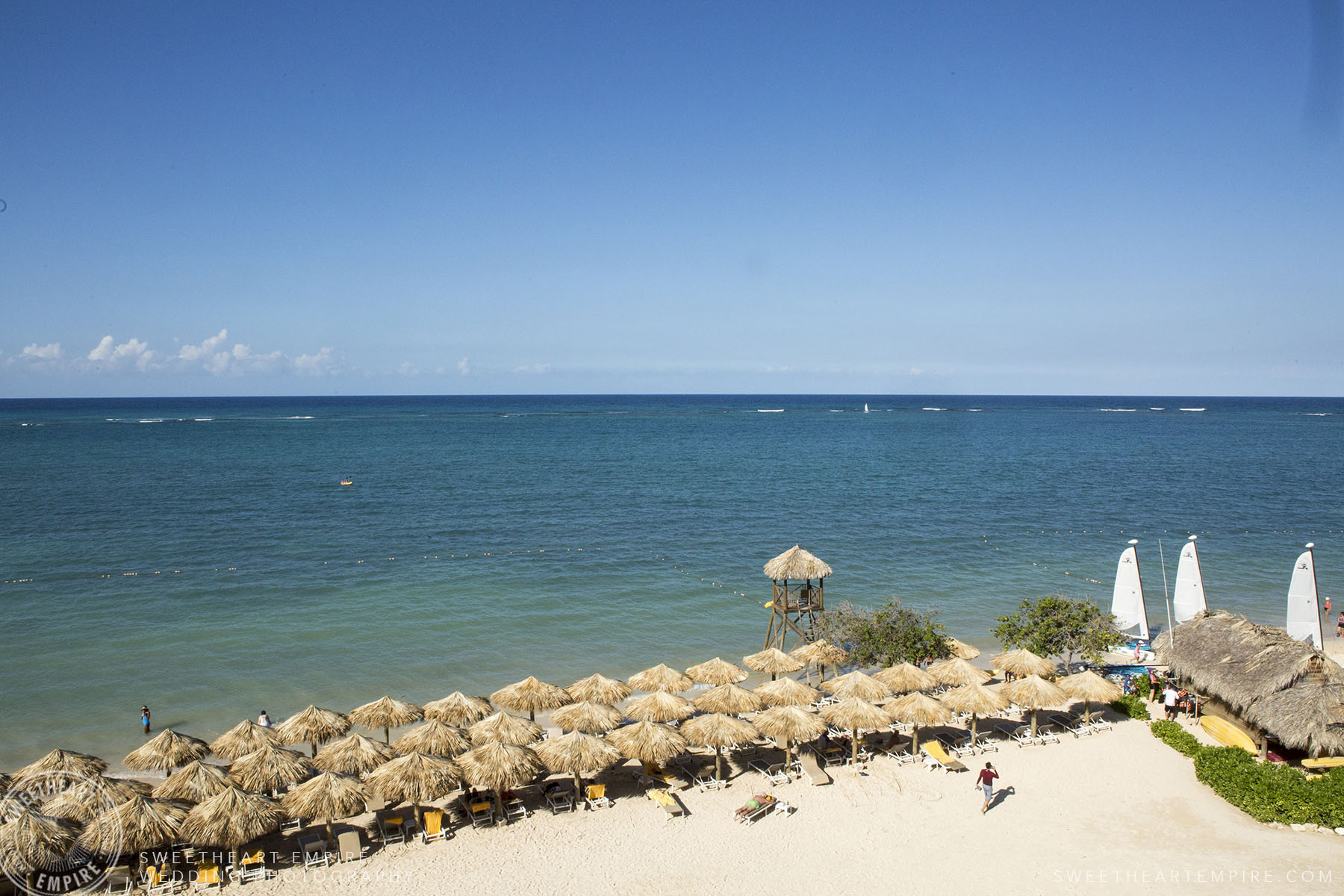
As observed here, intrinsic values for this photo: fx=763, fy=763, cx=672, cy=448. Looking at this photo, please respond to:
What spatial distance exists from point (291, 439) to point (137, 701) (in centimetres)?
8635

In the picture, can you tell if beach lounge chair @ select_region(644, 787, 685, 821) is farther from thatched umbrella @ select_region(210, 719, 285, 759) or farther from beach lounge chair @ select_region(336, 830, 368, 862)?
thatched umbrella @ select_region(210, 719, 285, 759)

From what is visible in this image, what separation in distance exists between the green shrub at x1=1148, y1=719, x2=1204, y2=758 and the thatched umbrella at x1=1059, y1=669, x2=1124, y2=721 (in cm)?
97

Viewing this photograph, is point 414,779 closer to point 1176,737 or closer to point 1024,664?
point 1024,664

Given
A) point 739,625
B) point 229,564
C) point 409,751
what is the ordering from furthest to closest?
point 229,564, point 739,625, point 409,751

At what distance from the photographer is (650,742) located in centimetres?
1452

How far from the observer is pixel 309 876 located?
41.2ft

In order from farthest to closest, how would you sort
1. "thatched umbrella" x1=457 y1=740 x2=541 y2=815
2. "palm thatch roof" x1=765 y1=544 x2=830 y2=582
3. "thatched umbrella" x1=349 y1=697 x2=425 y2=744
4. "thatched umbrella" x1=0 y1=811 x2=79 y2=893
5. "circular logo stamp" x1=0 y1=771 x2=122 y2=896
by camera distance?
"palm thatch roof" x1=765 y1=544 x2=830 y2=582
"thatched umbrella" x1=349 y1=697 x2=425 y2=744
"thatched umbrella" x1=457 y1=740 x2=541 y2=815
"circular logo stamp" x1=0 y1=771 x2=122 y2=896
"thatched umbrella" x1=0 y1=811 x2=79 y2=893

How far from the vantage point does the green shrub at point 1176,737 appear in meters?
16.2

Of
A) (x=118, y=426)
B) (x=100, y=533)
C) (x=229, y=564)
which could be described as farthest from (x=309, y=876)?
(x=118, y=426)

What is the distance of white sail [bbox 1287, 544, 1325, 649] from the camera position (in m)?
20.5

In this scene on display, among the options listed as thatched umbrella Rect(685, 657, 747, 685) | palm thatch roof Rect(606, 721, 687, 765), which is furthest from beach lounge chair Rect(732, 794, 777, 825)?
thatched umbrella Rect(685, 657, 747, 685)

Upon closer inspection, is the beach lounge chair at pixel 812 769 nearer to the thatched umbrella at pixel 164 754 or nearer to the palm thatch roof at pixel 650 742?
the palm thatch roof at pixel 650 742

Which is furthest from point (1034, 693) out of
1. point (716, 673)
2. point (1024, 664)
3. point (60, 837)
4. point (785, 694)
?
point (60, 837)

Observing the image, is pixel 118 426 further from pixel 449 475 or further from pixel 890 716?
pixel 890 716
